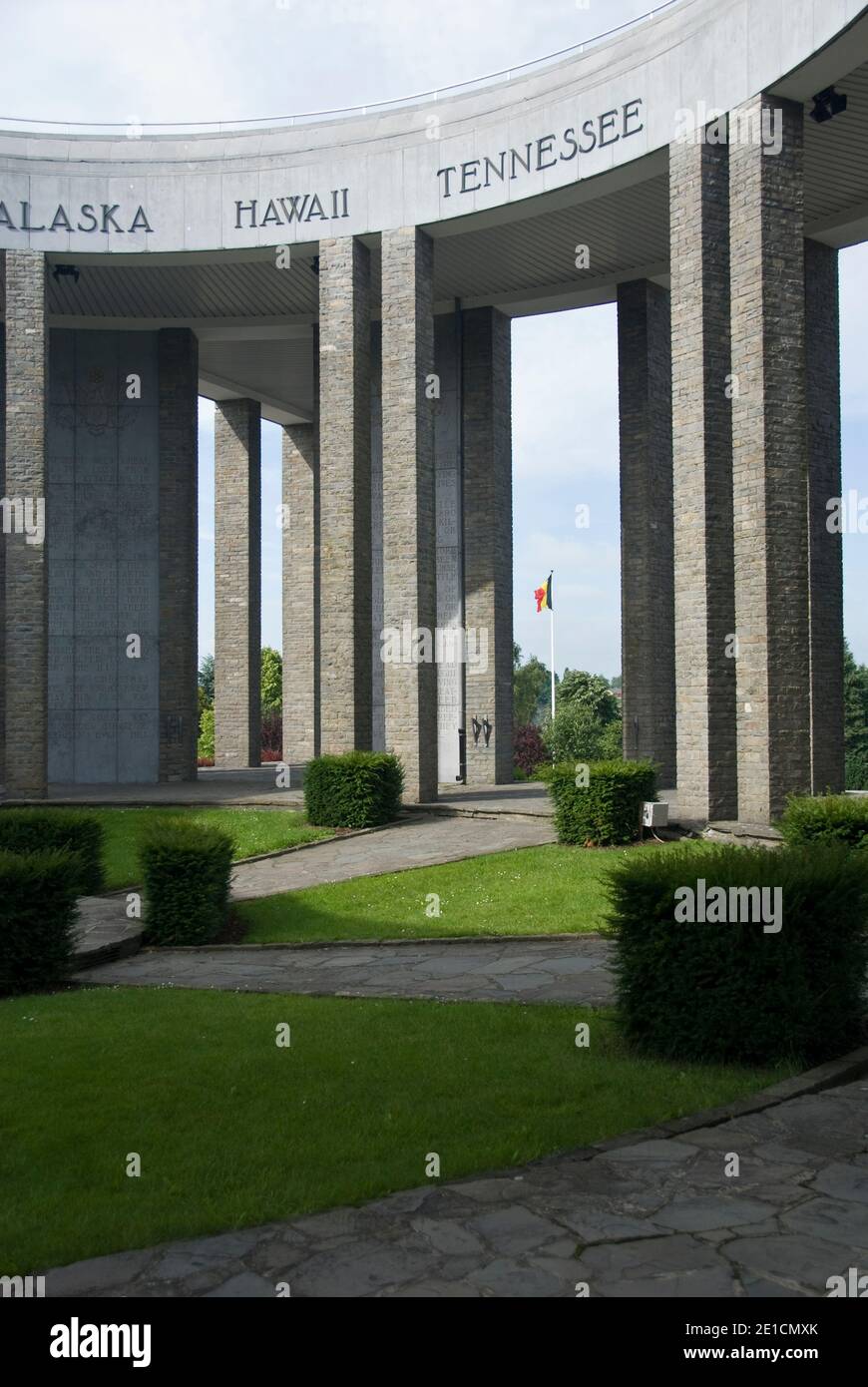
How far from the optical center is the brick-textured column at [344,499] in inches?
838

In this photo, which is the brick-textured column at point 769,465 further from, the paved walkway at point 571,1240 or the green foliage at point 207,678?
the green foliage at point 207,678

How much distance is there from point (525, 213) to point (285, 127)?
4935mm

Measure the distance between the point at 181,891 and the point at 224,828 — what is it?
6.58m

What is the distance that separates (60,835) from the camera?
1323 cm

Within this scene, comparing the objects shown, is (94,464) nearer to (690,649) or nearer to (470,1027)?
(690,649)

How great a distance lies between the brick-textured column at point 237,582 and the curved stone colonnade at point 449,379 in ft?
0.50

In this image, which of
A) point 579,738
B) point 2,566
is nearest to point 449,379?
point 2,566

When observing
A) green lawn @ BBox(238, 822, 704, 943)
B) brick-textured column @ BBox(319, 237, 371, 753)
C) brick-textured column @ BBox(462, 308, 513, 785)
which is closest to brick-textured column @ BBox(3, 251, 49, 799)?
brick-textured column @ BBox(319, 237, 371, 753)

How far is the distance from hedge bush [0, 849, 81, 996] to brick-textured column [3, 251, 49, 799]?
12628 millimetres

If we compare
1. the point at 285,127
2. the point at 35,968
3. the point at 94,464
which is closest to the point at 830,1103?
the point at 35,968

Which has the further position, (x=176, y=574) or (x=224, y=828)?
(x=176, y=574)

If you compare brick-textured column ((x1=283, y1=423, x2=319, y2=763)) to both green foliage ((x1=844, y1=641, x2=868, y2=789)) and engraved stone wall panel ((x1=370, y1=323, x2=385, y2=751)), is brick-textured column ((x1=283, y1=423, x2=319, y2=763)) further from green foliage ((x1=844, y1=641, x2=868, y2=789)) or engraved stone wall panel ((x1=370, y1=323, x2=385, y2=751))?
green foliage ((x1=844, y1=641, x2=868, y2=789))

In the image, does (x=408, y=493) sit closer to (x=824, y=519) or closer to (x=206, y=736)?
(x=824, y=519)

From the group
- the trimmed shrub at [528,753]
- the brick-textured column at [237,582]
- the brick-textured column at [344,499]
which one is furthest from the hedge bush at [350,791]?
the brick-textured column at [237,582]
